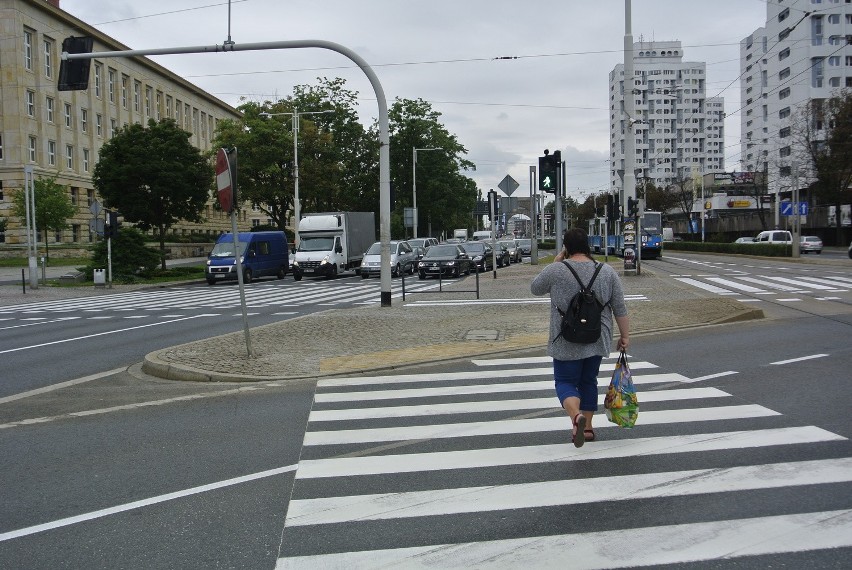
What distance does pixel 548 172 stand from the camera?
16781 millimetres

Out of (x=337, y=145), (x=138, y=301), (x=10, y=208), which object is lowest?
(x=138, y=301)

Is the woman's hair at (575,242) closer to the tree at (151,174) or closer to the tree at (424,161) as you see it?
the tree at (151,174)

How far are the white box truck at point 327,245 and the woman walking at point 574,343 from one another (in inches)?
1239

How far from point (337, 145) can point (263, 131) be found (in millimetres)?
7231

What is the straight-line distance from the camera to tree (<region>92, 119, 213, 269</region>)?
40.7 metres

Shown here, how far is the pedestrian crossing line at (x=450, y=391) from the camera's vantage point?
8789 mm

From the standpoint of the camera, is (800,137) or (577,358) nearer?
(577,358)

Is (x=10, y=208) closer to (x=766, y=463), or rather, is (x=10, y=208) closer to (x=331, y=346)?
(x=331, y=346)

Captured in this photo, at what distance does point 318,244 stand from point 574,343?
3286 cm

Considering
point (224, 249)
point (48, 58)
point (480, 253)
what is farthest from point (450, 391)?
point (48, 58)

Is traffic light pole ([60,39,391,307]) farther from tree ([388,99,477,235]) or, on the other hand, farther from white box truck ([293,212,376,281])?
tree ([388,99,477,235])

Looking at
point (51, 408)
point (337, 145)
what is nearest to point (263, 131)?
point (337, 145)

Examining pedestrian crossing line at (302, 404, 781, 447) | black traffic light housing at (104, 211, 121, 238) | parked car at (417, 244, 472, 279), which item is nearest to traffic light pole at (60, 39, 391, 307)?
pedestrian crossing line at (302, 404, 781, 447)

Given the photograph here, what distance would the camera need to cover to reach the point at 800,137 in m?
69.2
